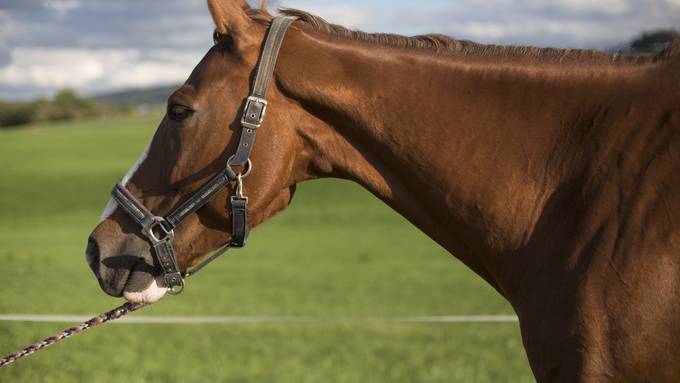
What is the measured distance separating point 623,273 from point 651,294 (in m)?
0.11

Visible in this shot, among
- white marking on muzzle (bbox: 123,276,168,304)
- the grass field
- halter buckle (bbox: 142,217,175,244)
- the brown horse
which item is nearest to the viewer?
the brown horse

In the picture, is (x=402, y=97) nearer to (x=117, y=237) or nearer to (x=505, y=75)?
(x=505, y=75)

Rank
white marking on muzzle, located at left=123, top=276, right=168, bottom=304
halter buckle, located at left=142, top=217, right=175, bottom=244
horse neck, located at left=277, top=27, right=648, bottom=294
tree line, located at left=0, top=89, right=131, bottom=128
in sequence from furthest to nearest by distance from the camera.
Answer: tree line, located at left=0, top=89, right=131, bottom=128, white marking on muzzle, located at left=123, top=276, right=168, bottom=304, halter buckle, located at left=142, top=217, right=175, bottom=244, horse neck, located at left=277, top=27, right=648, bottom=294

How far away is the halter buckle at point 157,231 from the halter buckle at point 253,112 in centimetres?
53

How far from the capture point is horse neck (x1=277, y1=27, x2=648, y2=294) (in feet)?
9.56

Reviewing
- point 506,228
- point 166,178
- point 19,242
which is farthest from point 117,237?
point 19,242

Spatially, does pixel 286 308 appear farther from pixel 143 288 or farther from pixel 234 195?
pixel 234 195

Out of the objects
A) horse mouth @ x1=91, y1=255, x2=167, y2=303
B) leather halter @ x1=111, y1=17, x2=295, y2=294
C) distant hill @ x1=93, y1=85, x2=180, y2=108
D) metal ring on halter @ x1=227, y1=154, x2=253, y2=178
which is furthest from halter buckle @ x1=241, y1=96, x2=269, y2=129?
distant hill @ x1=93, y1=85, x2=180, y2=108

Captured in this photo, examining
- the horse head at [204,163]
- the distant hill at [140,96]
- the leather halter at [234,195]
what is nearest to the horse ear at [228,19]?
the horse head at [204,163]

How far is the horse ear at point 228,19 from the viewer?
305 centimetres

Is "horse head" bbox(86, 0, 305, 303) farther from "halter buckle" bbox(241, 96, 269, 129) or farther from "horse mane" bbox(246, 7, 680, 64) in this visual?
"horse mane" bbox(246, 7, 680, 64)

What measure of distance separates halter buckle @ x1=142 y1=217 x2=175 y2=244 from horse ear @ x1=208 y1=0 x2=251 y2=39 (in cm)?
81

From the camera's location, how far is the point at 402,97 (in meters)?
3.04

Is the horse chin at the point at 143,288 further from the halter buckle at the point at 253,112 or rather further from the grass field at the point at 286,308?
the grass field at the point at 286,308
